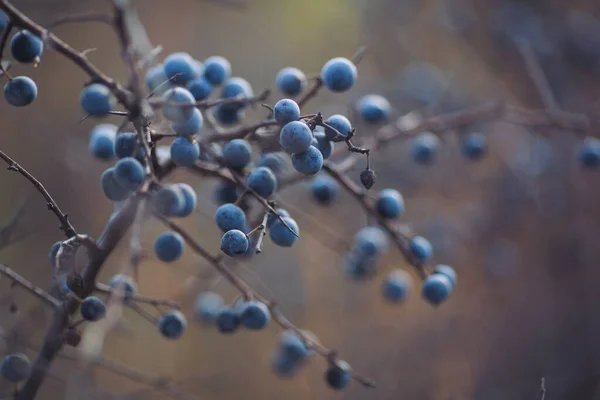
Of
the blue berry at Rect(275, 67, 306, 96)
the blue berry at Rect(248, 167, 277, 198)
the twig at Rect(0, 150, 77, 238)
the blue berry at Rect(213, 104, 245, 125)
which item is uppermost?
the blue berry at Rect(275, 67, 306, 96)

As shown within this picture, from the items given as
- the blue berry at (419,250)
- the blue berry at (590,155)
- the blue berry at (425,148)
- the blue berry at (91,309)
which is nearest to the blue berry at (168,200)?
the blue berry at (91,309)

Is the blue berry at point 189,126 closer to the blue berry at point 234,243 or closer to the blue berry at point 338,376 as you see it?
the blue berry at point 234,243

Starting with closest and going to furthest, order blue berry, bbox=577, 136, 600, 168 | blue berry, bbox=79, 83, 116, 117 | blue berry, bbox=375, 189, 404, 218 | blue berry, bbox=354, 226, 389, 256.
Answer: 1. blue berry, bbox=79, 83, 116, 117
2. blue berry, bbox=375, 189, 404, 218
3. blue berry, bbox=354, 226, 389, 256
4. blue berry, bbox=577, 136, 600, 168

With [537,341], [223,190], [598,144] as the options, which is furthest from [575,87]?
[223,190]

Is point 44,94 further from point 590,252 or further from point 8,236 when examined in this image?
point 590,252

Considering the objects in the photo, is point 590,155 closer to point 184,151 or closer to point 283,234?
point 283,234

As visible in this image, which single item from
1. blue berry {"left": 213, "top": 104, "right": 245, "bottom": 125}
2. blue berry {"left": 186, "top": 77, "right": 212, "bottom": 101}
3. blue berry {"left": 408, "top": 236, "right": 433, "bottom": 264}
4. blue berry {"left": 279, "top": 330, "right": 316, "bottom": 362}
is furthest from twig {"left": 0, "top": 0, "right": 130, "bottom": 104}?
blue berry {"left": 279, "top": 330, "right": 316, "bottom": 362}

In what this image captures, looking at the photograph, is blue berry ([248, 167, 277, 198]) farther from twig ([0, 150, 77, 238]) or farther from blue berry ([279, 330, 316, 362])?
blue berry ([279, 330, 316, 362])
